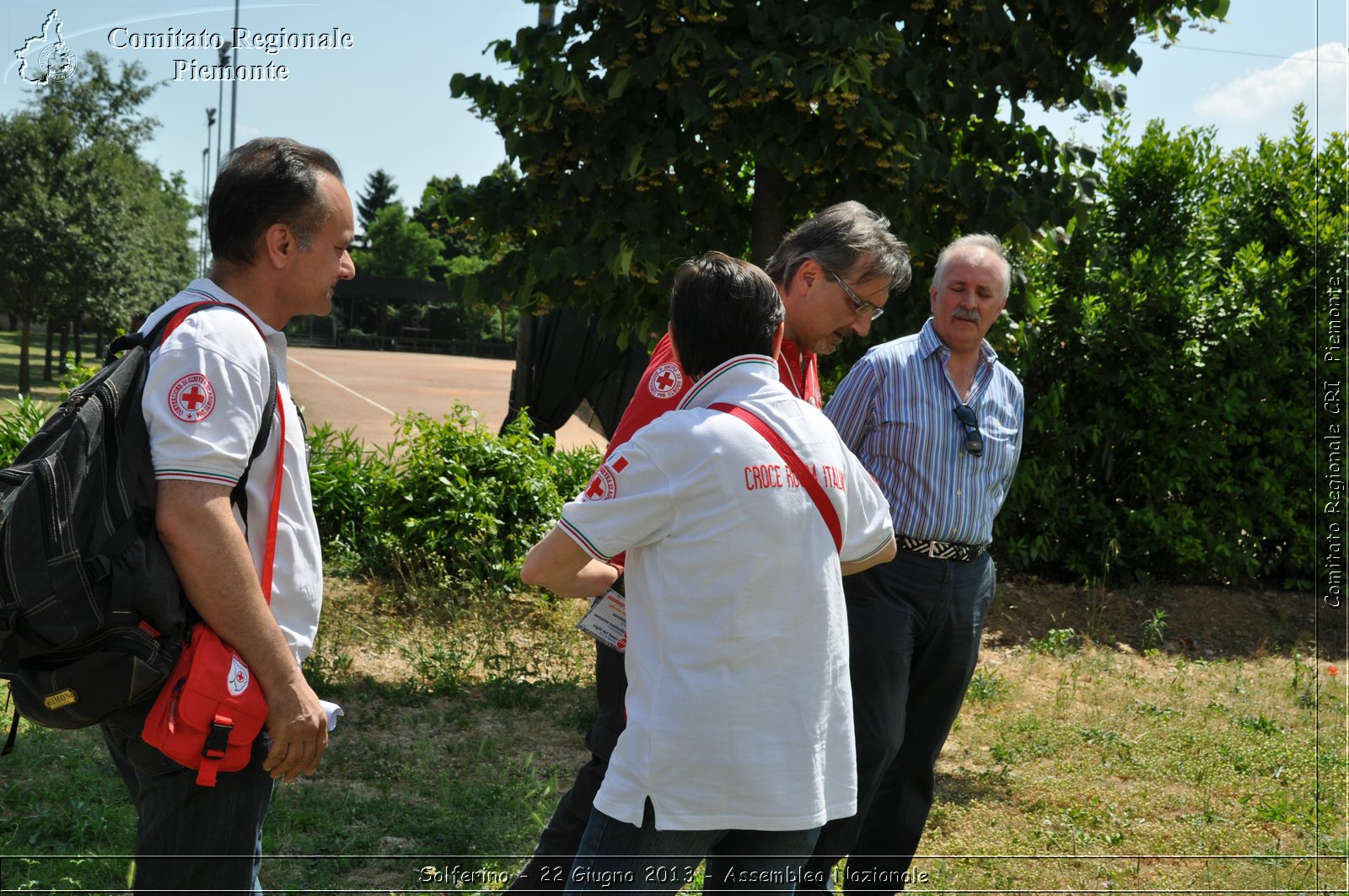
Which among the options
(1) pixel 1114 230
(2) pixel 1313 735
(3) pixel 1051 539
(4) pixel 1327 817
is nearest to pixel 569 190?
(4) pixel 1327 817

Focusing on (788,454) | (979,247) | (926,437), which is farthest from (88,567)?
(979,247)

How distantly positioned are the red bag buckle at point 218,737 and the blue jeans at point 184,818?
3.8 inches

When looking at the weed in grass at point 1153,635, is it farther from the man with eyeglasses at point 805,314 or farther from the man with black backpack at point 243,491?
the man with black backpack at point 243,491

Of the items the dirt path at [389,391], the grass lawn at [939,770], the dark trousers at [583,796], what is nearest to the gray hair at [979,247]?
the dark trousers at [583,796]

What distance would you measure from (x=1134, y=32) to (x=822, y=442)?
4072 mm

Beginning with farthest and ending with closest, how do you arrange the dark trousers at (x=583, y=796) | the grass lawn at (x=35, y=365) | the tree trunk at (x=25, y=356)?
1. the grass lawn at (x=35, y=365)
2. the tree trunk at (x=25, y=356)
3. the dark trousers at (x=583, y=796)

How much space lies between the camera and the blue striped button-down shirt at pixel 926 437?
3.44 meters

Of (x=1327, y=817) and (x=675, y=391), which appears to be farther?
(x=1327, y=817)

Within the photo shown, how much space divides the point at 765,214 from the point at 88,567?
165 inches

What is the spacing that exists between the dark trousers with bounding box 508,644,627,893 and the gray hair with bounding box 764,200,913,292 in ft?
3.82

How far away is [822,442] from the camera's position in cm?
226

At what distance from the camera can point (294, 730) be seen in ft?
6.58

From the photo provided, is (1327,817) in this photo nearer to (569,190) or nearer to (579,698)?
(579,698)

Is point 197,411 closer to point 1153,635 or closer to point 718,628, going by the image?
point 718,628
